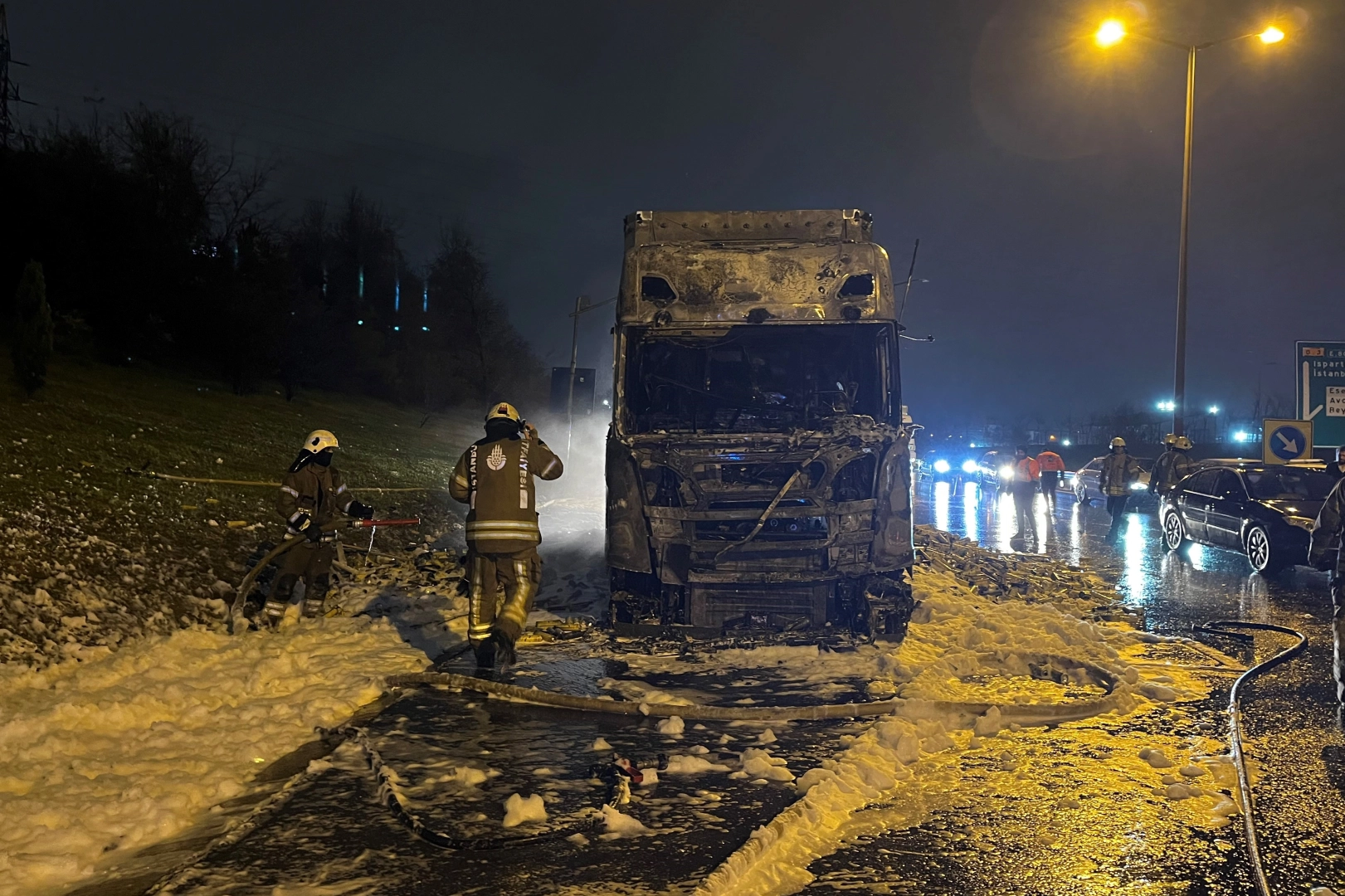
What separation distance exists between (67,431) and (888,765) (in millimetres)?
14383

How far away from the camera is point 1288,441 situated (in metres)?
17.5

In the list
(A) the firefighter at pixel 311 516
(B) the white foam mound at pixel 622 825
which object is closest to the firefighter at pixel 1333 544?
(B) the white foam mound at pixel 622 825


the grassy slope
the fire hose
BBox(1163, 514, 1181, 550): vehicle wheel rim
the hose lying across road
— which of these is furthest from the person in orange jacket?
the fire hose

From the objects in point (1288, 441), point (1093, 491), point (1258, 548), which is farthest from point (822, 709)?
point (1093, 491)

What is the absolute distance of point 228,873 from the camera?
3852 mm

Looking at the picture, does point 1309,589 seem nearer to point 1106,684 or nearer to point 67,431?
point 1106,684

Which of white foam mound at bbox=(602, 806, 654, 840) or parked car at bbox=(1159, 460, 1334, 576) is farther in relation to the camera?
parked car at bbox=(1159, 460, 1334, 576)

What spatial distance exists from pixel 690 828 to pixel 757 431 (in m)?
5.23

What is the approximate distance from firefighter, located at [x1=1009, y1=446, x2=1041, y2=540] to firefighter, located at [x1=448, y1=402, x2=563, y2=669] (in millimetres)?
13678

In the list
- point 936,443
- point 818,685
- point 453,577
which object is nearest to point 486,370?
point 936,443

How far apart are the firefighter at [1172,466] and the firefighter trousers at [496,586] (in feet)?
43.6

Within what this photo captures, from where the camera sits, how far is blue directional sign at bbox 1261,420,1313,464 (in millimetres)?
17453

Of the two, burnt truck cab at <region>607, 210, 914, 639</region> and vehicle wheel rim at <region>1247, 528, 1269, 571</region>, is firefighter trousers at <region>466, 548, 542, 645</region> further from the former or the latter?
vehicle wheel rim at <region>1247, 528, 1269, 571</region>

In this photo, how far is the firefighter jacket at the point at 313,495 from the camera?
28.5 feet
